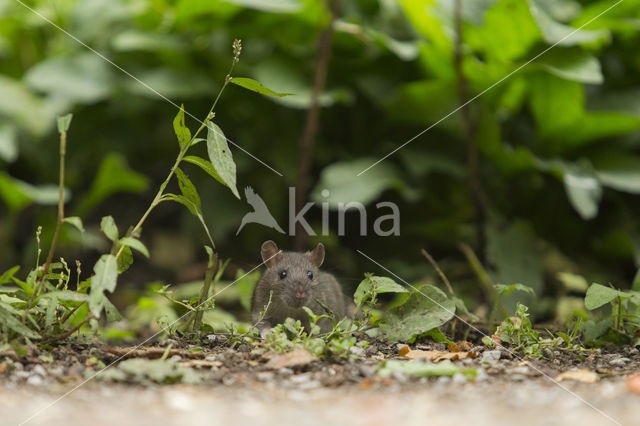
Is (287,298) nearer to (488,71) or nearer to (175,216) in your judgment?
(488,71)

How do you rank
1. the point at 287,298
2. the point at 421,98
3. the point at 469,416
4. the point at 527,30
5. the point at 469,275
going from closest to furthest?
the point at 469,416, the point at 287,298, the point at 527,30, the point at 421,98, the point at 469,275

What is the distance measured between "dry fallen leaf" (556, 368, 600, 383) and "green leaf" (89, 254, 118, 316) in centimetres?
144

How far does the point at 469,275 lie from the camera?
4719 millimetres

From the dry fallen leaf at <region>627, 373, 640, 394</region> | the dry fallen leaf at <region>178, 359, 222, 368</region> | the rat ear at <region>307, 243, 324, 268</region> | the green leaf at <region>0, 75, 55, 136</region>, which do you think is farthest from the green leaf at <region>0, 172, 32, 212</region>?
the dry fallen leaf at <region>627, 373, 640, 394</region>

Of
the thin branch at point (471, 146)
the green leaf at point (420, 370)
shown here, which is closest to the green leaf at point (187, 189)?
the green leaf at point (420, 370)

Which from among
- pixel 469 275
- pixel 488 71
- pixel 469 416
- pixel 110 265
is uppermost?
pixel 488 71

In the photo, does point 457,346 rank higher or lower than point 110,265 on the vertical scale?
lower

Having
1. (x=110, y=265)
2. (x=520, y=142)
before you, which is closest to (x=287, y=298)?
(x=110, y=265)

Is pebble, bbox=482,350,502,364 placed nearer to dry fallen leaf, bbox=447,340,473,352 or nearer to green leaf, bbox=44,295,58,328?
dry fallen leaf, bbox=447,340,473,352

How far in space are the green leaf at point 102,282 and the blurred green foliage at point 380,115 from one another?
217cm

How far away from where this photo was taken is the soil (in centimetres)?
166

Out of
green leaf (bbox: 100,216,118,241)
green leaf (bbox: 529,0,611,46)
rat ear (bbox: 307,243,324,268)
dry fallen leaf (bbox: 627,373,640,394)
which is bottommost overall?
dry fallen leaf (bbox: 627,373,640,394)

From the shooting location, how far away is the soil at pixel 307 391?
5.45ft

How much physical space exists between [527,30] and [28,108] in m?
3.60
